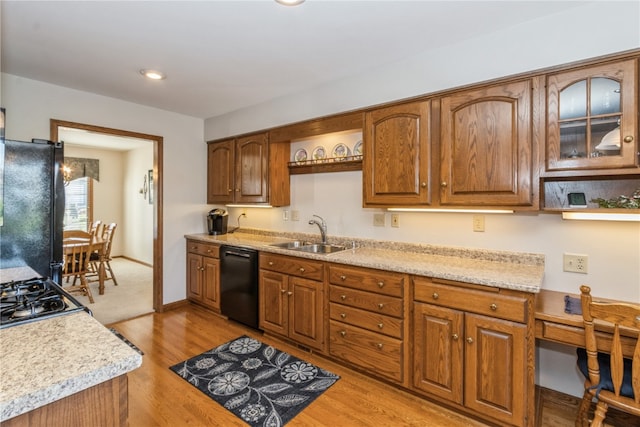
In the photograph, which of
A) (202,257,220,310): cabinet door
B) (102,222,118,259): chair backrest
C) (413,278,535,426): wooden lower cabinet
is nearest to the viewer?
→ (413,278,535,426): wooden lower cabinet

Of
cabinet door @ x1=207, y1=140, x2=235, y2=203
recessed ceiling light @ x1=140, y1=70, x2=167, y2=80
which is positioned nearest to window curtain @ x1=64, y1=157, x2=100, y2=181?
cabinet door @ x1=207, y1=140, x2=235, y2=203

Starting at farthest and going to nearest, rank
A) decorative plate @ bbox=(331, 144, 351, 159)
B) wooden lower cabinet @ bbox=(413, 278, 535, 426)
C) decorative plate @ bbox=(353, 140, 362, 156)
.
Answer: decorative plate @ bbox=(331, 144, 351, 159) < decorative plate @ bbox=(353, 140, 362, 156) < wooden lower cabinet @ bbox=(413, 278, 535, 426)

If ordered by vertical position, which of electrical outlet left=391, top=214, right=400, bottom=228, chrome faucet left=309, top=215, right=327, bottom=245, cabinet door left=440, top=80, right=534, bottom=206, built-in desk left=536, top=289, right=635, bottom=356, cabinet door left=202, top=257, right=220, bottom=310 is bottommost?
cabinet door left=202, top=257, right=220, bottom=310

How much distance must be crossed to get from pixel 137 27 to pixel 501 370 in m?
3.02

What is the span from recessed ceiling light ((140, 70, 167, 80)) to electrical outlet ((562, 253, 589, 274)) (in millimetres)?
3350

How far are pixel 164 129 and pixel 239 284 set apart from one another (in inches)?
83.0

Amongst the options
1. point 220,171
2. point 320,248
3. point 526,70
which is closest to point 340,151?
point 320,248

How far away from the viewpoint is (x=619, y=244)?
1862mm

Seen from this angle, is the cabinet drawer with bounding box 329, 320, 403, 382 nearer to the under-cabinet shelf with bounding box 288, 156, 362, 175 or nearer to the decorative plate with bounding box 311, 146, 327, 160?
the under-cabinet shelf with bounding box 288, 156, 362, 175

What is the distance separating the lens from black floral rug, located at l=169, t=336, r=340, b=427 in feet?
6.49

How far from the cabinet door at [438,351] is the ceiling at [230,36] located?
1.78 metres

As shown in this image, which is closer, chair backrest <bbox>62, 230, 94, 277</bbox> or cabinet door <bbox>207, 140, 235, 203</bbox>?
cabinet door <bbox>207, 140, 235, 203</bbox>

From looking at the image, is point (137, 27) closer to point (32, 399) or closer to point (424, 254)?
point (32, 399)

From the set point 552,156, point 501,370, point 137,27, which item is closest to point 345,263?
point 501,370
